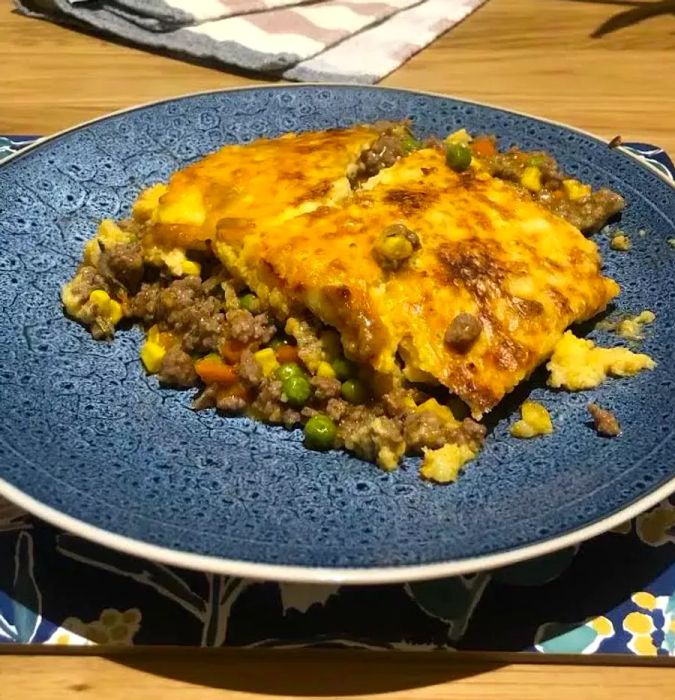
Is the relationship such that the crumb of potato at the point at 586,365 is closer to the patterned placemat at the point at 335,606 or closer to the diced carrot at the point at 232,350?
the patterned placemat at the point at 335,606

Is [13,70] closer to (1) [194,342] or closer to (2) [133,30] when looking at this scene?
(2) [133,30]

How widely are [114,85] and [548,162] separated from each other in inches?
102

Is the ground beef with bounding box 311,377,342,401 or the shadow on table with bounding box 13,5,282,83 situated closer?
the ground beef with bounding box 311,377,342,401

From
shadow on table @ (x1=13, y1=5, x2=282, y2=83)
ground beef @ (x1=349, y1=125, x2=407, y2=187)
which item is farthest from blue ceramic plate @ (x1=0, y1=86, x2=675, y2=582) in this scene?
shadow on table @ (x1=13, y1=5, x2=282, y2=83)

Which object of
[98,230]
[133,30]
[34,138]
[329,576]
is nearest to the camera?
[329,576]

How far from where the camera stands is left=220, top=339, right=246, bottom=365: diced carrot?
273 centimetres

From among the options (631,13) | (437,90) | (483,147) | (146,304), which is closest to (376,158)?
(483,147)

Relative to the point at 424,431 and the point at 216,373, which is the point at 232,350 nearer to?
the point at 216,373

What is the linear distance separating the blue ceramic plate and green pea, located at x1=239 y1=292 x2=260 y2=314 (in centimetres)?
33

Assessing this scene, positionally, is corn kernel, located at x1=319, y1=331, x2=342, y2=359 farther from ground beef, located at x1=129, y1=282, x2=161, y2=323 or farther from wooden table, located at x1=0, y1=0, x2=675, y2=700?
wooden table, located at x1=0, y1=0, x2=675, y2=700

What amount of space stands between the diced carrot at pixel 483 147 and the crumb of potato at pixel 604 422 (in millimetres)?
1283

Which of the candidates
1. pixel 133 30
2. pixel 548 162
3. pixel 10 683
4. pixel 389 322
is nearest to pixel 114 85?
pixel 133 30

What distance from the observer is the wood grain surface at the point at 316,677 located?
2006 mm

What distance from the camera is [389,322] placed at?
2.50 meters
